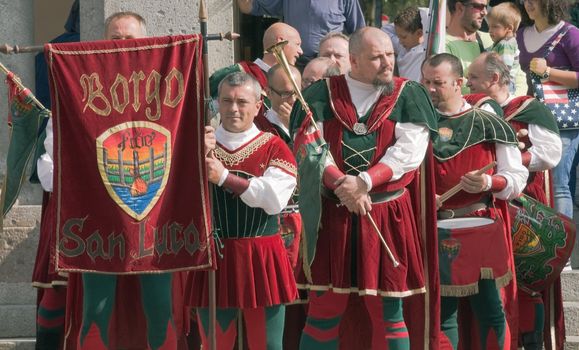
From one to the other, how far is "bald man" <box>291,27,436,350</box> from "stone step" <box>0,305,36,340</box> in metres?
2.40

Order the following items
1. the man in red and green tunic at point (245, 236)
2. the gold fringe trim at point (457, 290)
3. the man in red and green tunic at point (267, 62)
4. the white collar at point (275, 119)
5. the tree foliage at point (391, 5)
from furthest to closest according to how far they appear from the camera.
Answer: the tree foliage at point (391, 5)
the man in red and green tunic at point (267, 62)
the white collar at point (275, 119)
the gold fringe trim at point (457, 290)
the man in red and green tunic at point (245, 236)

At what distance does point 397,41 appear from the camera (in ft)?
34.5

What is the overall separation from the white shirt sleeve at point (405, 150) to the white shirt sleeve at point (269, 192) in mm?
403

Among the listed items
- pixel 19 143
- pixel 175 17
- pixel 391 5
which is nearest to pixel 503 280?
pixel 19 143

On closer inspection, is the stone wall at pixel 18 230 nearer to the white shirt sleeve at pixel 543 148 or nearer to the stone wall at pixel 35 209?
the stone wall at pixel 35 209

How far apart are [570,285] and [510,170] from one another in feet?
5.45

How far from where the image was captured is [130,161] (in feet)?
24.9

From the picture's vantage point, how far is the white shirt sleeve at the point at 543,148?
909 centimetres

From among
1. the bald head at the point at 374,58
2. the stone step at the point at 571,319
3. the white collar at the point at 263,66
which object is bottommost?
the stone step at the point at 571,319

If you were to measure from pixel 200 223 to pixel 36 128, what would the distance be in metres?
1.47

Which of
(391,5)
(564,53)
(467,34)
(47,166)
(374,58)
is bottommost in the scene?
(47,166)

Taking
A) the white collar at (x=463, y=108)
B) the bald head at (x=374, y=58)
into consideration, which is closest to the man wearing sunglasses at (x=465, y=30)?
the white collar at (x=463, y=108)

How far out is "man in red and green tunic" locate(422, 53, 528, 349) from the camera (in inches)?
338

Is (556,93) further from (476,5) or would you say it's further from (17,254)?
(17,254)
